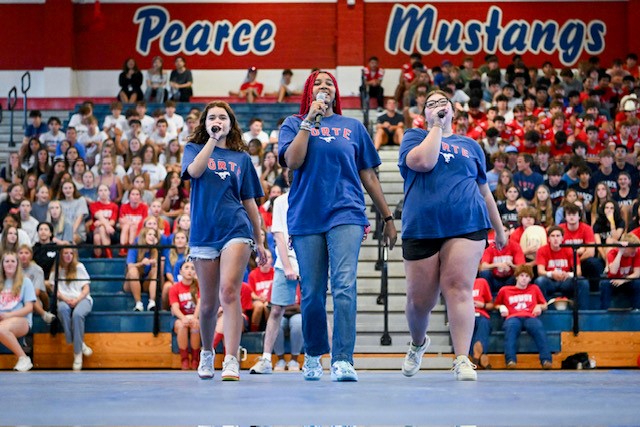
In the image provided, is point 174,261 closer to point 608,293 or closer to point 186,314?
point 186,314

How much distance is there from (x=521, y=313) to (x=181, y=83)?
11.7 m

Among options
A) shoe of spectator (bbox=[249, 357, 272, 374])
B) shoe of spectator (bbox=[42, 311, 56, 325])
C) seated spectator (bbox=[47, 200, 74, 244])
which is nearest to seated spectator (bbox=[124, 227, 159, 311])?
shoe of spectator (bbox=[42, 311, 56, 325])

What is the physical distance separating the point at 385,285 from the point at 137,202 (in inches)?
160

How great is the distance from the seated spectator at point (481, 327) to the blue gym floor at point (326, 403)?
4.87 meters

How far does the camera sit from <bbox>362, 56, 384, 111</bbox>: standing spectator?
68.9ft

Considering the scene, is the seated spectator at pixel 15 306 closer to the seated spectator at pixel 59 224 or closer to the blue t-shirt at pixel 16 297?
the blue t-shirt at pixel 16 297

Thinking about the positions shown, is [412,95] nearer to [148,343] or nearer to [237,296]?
[148,343]

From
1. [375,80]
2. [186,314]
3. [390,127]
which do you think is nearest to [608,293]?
[186,314]

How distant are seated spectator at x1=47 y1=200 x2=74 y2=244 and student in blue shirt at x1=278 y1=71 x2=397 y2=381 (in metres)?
7.94

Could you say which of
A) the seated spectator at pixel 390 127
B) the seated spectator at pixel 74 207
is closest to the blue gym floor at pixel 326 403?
the seated spectator at pixel 74 207

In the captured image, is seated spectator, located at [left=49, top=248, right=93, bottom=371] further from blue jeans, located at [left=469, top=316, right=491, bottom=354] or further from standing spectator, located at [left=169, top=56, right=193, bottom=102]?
standing spectator, located at [left=169, top=56, right=193, bottom=102]

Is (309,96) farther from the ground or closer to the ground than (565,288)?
farther from the ground

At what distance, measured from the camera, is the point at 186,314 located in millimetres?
11938

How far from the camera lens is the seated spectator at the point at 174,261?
12.5 meters
